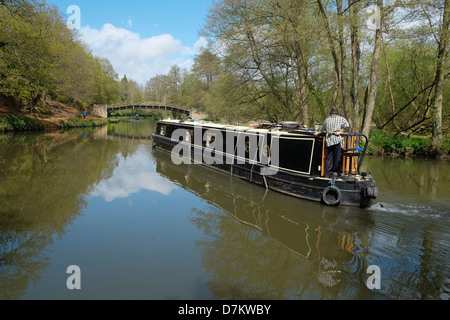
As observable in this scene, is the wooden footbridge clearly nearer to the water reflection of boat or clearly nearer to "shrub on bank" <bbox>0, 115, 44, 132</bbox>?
"shrub on bank" <bbox>0, 115, 44, 132</bbox>

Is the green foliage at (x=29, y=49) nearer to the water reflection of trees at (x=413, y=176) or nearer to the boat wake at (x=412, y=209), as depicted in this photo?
the boat wake at (x=412, y=209)

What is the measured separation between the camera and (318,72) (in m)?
17.3

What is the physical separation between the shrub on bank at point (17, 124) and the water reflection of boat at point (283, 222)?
17.1m

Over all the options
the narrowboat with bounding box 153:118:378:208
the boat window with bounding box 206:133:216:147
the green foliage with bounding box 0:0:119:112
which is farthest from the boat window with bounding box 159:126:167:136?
the green foliage with bounding box 0:0:119:112

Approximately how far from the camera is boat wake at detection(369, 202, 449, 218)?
6.17 metres

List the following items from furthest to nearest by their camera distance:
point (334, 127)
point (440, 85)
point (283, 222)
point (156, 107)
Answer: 1. point (156, 107)
2. point (440, 85)
3. point (334, 127)
4. point (283, 222)

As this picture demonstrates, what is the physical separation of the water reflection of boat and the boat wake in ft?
3.81

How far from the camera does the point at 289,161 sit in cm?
770

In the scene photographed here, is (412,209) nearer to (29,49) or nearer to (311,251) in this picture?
(311,251)

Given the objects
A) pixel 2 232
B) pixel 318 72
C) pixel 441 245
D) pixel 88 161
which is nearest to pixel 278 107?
pixel 318 72

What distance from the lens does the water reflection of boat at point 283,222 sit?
4355mm

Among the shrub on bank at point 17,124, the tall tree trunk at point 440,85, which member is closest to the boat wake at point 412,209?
the tall tree trunk at point 440,85

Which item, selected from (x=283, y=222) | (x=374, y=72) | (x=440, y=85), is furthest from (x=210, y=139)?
(x=440, y=85)

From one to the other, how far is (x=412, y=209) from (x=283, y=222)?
9.51 feet
